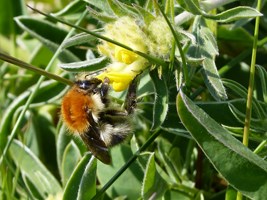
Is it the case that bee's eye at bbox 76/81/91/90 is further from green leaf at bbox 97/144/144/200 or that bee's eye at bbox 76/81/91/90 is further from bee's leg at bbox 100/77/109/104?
green leaf at bbox 97/144/144/200

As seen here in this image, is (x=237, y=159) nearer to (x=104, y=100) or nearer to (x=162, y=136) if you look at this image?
(x=104, y=100)

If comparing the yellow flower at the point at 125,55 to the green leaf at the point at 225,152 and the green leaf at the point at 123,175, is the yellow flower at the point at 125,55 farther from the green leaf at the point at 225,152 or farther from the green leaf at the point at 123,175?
the green leaf at the point at 123,175

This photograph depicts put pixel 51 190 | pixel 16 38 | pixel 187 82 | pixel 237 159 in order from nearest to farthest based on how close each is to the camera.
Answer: pixel 237 159, pixel 187 82, pixel 51 190, pixel 16 38

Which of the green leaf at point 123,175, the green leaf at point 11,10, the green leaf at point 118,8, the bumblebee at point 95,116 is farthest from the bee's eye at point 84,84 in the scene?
the green leaf at point 11,10

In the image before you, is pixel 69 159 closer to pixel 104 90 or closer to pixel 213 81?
pixel 104 90

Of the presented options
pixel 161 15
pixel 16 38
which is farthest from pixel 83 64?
pixel 16 38

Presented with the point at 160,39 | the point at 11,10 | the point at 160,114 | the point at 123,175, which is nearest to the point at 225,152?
the point at 160,114
